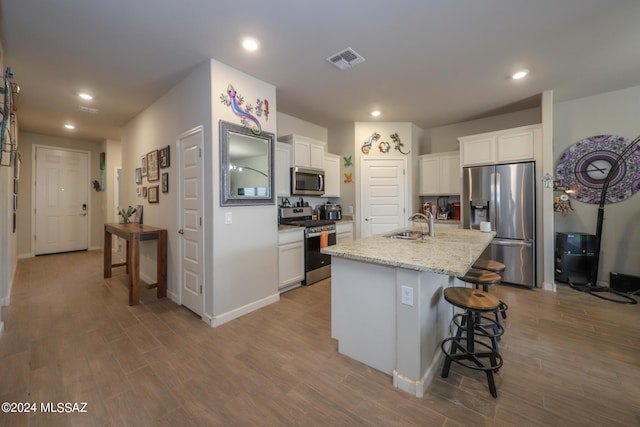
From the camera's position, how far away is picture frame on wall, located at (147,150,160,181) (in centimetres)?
360

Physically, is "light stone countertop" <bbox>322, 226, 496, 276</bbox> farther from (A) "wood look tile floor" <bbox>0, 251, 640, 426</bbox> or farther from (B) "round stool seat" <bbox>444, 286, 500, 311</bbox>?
(A) "wood look tile floor" <bbox>0, 251, 640, 426</bbox>

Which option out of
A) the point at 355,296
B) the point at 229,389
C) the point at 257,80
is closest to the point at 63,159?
the point at 257,80

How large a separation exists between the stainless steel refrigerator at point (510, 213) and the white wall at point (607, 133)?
88cm

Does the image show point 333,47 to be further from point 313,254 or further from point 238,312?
point 238,312

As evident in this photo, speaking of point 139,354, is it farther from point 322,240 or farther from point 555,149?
point 555,149

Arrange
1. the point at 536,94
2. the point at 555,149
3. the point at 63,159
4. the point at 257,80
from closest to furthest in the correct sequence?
the point at 257,80 → the point at 536,94 → the point at 555,149 → the point at 63,159

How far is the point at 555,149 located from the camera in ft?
13.1

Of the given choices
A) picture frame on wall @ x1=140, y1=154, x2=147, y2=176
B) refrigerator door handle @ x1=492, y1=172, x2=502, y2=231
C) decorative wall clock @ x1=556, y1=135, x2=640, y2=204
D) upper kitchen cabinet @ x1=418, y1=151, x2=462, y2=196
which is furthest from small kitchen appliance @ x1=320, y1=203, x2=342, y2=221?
decorative wall clock @ x1=556, y1=135, x2=640, y2=204

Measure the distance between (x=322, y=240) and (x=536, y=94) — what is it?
12.1 ft

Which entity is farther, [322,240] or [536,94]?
[322,240]

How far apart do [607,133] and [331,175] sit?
13.4 ft

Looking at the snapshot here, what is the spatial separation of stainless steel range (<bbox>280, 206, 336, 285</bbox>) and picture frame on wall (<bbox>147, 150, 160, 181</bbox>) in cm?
184

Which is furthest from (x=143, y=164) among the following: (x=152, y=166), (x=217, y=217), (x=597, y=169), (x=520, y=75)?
(x=597, y=169)

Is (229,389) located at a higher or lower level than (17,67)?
lower
